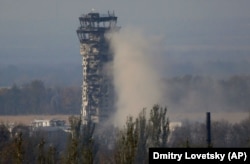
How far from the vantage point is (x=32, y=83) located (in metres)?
116

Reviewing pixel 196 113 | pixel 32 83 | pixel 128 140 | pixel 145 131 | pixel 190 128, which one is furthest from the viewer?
pixel 32 83

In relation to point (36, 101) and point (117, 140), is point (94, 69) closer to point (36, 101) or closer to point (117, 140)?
point (36, 101)

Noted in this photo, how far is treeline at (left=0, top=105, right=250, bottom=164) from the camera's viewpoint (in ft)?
92.1

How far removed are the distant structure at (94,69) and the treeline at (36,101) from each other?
1061 centimetres

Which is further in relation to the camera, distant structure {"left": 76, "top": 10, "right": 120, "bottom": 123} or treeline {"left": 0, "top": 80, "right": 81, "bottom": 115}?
treeline {"left": 0, "top": 80, "right": 81, "bottom": 115}

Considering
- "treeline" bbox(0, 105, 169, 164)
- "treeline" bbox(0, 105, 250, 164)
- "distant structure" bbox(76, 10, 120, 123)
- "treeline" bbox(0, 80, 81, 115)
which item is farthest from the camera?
"treeline" bbox(0, 80, 81, 115)

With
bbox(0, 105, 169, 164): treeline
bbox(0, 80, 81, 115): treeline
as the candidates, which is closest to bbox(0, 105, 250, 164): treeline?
bbox(0, 105, 169, 164): treeline

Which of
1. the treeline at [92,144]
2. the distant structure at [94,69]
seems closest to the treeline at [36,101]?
the distant structure at [94,69]

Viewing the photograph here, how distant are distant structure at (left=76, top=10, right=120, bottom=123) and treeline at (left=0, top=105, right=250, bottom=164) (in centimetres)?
427

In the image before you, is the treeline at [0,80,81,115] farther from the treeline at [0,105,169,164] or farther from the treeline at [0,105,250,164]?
the treeline at [0,105,169,164]

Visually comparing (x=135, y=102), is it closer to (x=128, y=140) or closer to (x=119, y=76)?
(x=119, y=76)

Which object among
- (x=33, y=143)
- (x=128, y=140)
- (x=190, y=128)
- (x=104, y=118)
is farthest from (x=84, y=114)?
(x=128, y=140)

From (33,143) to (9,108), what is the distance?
58196mm

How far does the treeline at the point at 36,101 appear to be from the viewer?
109m
